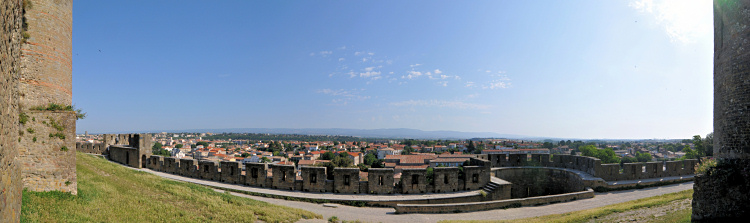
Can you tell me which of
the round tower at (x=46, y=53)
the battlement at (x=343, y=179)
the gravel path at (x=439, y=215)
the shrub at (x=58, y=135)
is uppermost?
the round tower at (x=46, y=53)

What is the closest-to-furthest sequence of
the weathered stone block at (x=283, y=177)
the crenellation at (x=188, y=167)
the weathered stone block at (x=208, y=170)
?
the weathered stone block at (x=283, y=177)
the weathered stone block at (x=208, y=170)
the crenellation at (x=188, y=167)

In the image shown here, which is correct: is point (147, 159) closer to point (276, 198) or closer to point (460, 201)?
point (276, 198)

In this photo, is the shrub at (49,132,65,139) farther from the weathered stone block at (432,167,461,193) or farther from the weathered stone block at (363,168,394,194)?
the weathered stone block at (432,167,461,193)

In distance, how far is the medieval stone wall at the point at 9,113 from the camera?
13.3 ft

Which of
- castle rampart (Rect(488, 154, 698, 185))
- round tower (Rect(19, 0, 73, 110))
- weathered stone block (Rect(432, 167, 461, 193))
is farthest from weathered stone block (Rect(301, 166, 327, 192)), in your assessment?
castle rampart (Rect(488, 154, 698, 185))

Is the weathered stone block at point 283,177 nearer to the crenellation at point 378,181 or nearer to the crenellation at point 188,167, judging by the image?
the crenellation at point 378,181

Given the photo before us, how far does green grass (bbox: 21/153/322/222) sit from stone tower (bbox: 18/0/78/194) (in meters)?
0.63

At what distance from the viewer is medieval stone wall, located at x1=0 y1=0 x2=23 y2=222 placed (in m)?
4.06

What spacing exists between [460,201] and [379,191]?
367 centimetres

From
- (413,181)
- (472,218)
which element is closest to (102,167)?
(413,181)

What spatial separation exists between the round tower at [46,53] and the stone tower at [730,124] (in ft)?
62.8

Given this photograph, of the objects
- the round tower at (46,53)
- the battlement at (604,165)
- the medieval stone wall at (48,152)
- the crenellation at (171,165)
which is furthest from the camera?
the crenellation at (171,165)

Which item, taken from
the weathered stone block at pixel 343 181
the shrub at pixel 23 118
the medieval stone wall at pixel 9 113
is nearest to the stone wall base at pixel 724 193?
the weathered stone block at pixel 343 181

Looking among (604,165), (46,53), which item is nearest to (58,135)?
(46,53)
